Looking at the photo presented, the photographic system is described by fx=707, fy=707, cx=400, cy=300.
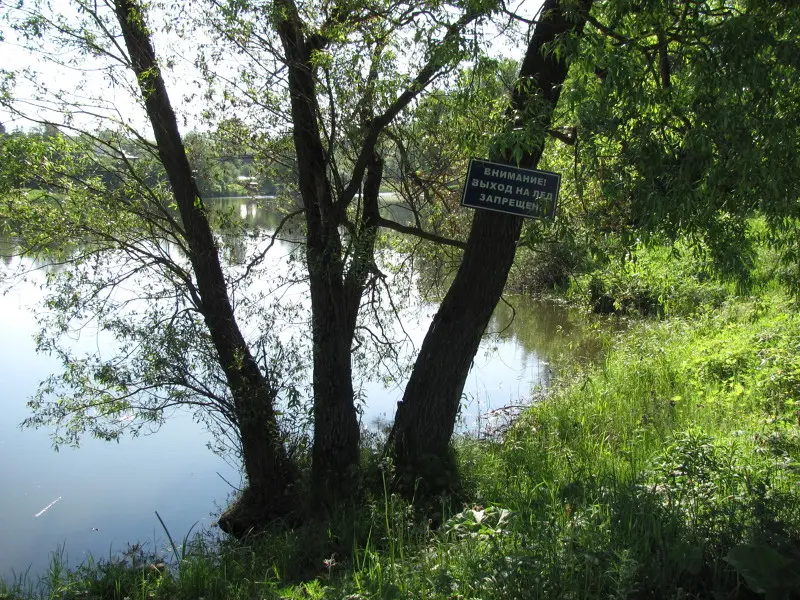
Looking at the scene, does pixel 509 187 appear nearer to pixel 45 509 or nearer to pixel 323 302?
pixel 323 302

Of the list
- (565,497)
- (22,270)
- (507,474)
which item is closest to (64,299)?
(22,270)

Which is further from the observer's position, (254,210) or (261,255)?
(254,210)

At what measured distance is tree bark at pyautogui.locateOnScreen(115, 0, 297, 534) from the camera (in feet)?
22.6

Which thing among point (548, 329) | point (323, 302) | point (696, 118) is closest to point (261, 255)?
point (323, 302)

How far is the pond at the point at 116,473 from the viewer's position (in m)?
7.82

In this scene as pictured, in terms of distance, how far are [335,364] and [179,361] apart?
177 centimetres

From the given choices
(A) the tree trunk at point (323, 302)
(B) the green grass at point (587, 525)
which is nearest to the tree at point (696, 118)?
(B) the green grass at point (587, 525)

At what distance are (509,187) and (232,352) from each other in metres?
3.34

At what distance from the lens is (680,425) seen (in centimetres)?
628

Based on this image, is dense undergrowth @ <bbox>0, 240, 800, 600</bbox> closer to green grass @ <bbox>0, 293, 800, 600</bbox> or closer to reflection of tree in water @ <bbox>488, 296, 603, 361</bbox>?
green grass @ <bbox>0, 293, 800, 600</bbox>

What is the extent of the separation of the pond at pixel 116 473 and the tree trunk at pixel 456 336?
178 centimetres

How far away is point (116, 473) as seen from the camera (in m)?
9.44

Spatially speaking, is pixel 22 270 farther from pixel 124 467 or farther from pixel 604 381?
pixel 604 381

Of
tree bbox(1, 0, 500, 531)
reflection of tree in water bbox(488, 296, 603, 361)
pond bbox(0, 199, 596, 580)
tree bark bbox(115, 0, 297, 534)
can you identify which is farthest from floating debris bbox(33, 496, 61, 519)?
reflection of tree in water bbox(488, 296, 603, 361)
